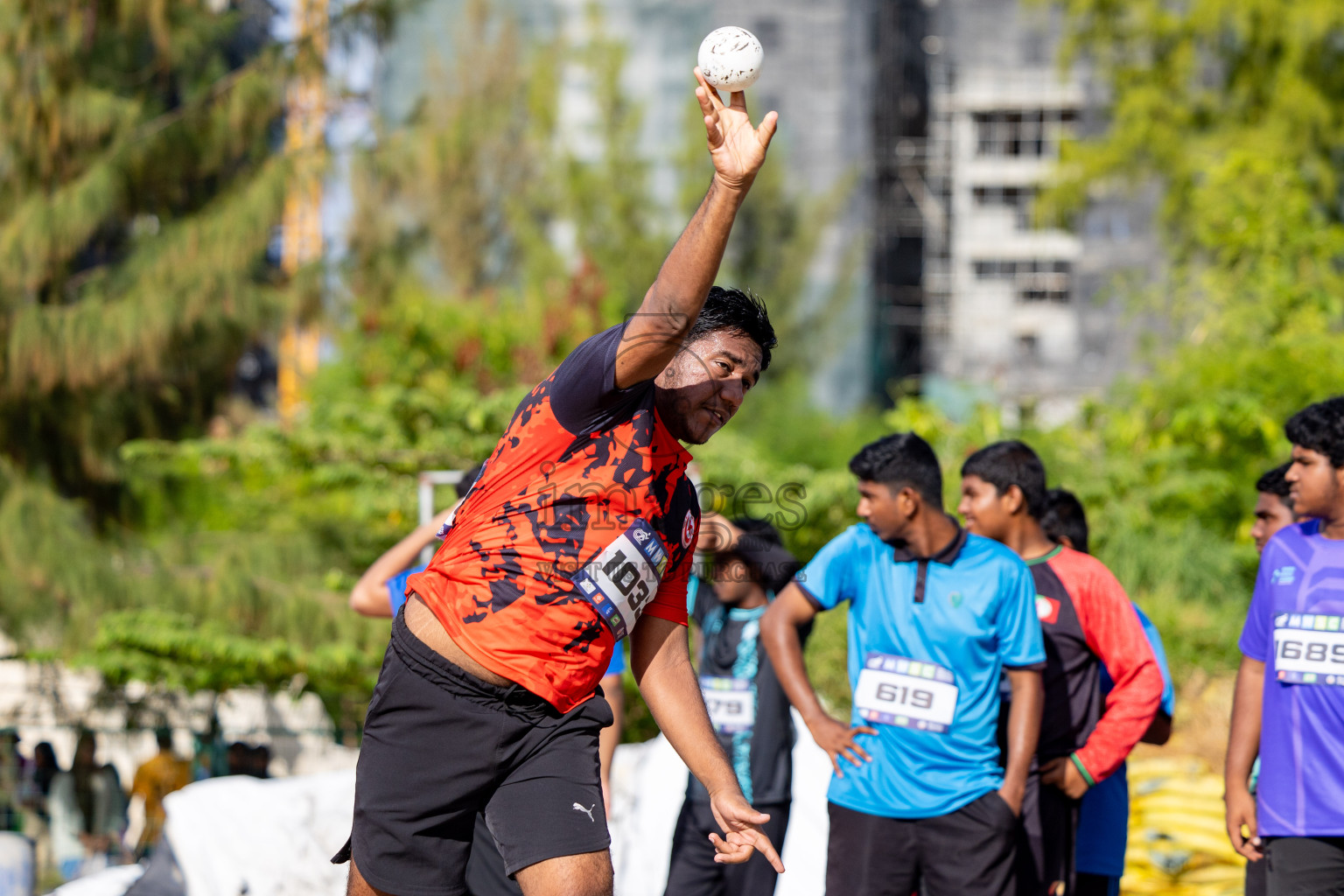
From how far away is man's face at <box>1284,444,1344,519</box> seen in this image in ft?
12.3

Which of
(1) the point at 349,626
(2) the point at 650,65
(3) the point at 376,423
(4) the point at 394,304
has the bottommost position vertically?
(1) the point at 349,626

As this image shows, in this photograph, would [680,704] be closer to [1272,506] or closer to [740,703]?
[740,703]

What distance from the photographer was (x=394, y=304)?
40.3 feet

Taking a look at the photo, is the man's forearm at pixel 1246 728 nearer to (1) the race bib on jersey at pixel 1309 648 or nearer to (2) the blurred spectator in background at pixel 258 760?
(1) the race bib on jersey at pixel 1309 648

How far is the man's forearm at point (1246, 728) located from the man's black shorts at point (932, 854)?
0.69 m

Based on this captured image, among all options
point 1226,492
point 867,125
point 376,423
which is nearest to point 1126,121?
point 1226,492

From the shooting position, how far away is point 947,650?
3945 millimetres

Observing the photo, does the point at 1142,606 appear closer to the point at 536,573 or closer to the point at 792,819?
the point at 792,819

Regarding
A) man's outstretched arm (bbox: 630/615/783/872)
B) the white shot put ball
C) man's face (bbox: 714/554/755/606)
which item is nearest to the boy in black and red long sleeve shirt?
man's face (bbox: 714/554/755/606)

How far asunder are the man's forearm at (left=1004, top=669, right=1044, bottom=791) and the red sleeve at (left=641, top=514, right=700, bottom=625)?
152cm

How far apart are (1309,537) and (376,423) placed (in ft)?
25.5

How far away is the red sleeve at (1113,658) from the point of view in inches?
169

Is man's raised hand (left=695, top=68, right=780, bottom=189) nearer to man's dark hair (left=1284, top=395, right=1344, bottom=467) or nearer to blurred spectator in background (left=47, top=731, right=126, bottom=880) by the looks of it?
man's dark hair (left=1284, top=395, right=1344, bottom=467)

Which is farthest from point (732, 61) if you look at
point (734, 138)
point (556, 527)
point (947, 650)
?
point (947, 650)
